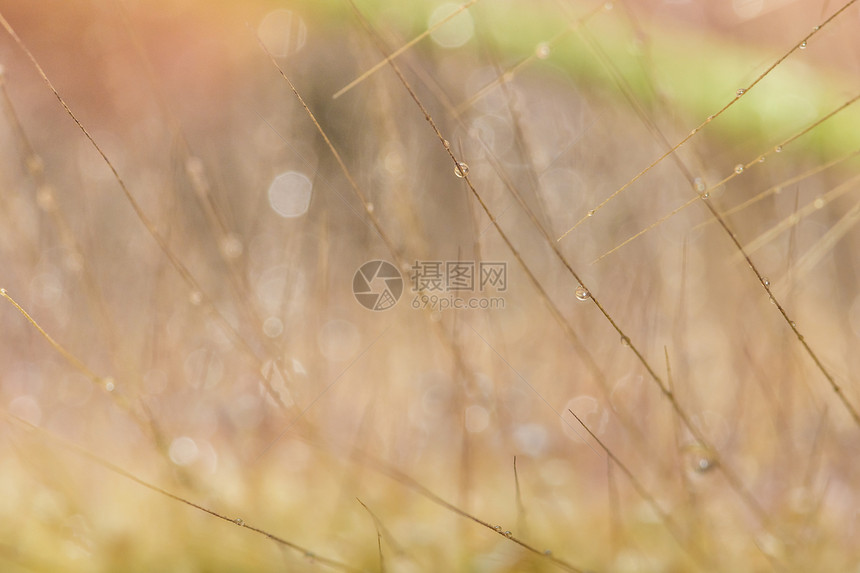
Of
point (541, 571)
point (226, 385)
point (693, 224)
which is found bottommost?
point (541, 571)

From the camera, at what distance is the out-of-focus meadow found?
14.0 inches

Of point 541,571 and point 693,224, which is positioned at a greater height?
point 693,224

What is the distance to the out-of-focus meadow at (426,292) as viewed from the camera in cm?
36

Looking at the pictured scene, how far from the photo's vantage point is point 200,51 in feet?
1.63

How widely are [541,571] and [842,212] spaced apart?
348 millimetres

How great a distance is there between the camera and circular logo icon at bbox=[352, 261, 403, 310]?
17.9 inches

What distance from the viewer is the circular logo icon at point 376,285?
17.9 inches

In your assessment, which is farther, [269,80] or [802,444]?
[269,80]

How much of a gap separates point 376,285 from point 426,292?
43 mm

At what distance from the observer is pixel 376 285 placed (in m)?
0.46

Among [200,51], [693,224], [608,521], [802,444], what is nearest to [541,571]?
[608,521]

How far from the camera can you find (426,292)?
16.7 inches

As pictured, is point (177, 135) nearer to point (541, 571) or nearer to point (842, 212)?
point (541, 571)

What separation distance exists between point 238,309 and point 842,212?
1.34ft
